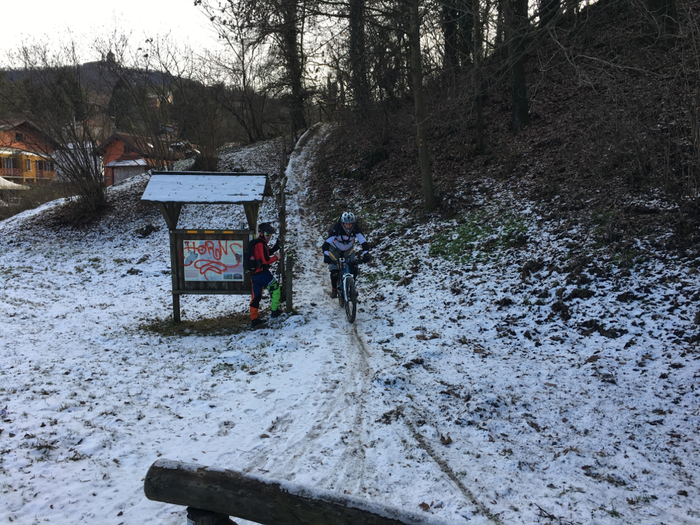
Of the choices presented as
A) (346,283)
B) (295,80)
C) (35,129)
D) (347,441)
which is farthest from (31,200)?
(347,441)

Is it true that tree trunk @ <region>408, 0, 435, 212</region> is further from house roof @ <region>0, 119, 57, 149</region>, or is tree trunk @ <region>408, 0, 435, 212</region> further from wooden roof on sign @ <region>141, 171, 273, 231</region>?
house roof @ <region>0, 119, 57, 149</region>

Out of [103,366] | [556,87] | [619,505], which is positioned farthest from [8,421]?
[556,87]

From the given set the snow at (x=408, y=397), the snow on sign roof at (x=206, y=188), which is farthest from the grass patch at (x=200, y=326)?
the snow on sign roof at (x=206, y=188)

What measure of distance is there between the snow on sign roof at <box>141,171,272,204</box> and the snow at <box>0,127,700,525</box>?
2.61 metres

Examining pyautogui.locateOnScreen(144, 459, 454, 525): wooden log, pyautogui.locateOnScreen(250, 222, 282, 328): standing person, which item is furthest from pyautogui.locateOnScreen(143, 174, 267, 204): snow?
pyautogui.locateOnScreen(144, 459, 454, 525): wooden log

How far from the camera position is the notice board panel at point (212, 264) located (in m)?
9.41

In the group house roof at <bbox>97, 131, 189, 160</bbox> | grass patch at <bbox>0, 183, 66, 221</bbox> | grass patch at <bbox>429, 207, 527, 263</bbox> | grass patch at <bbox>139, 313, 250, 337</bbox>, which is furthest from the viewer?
grass patch at <bbox>0, 183, 66, 221</bbox>

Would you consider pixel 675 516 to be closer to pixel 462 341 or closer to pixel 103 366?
pixel 462 341

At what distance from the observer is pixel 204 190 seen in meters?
9.15

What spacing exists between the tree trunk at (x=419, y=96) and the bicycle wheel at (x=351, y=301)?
6251mm

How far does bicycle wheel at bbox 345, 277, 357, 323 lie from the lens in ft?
29.7

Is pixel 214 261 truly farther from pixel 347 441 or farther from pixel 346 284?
pixel 347 441

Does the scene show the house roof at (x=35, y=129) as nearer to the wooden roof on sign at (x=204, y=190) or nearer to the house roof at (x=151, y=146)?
the house roof at (x=151, y=146)

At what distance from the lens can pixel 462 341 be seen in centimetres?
763
